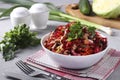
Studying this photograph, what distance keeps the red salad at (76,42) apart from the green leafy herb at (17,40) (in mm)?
183

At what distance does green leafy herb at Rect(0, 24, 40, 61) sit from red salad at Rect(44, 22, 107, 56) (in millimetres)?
183

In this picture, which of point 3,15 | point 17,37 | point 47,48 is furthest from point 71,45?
point 3,15

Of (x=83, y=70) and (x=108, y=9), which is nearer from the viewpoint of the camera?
(x=83, y=70)

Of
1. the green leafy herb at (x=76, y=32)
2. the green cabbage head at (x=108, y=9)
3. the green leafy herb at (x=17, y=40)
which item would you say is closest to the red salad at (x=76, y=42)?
the green leafy herb at (x=76, y=32)

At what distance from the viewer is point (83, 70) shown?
3.50ft

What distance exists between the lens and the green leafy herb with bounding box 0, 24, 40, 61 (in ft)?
4.02

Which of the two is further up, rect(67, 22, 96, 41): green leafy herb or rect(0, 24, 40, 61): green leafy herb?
rect(67, 22, 96, 41): green leafy herb

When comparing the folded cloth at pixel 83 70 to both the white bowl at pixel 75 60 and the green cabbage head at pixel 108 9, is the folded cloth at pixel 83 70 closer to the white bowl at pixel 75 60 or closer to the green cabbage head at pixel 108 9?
the white bowl at pixel 75 60

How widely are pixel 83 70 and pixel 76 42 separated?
0.32 feet

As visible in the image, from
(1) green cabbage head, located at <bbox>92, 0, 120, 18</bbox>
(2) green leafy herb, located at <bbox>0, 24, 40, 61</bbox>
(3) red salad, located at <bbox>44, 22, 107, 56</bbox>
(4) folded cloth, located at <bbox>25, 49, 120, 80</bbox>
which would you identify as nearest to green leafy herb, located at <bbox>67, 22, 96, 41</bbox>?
(3) red salad, located at <bbox>44, 22, 107, 56</bbox>

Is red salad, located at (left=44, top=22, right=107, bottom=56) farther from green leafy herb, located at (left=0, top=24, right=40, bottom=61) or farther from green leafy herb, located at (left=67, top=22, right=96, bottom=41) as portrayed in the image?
green leafy herb, located at (left=0, top=24, right=40, bottom=61)

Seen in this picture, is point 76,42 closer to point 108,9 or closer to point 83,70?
point 83,70

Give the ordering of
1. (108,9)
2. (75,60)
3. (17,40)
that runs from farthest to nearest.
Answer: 1. (108,9)
2. (17,40)
3. (75,60)

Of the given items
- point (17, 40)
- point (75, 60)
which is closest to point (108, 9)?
point (17, 40)
